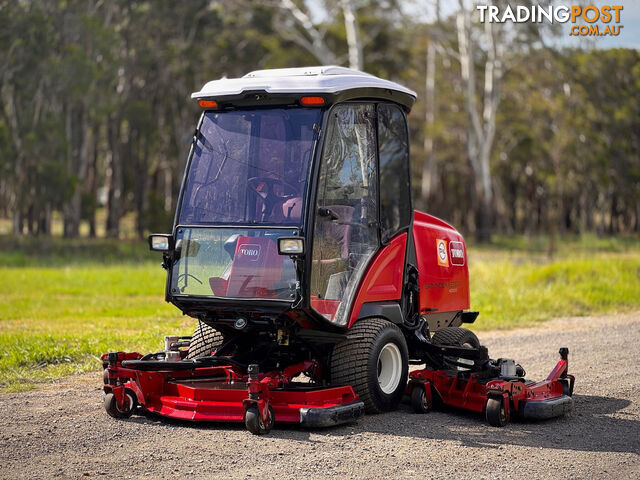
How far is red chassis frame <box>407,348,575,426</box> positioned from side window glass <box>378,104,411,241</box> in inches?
52.4

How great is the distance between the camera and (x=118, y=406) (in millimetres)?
7641

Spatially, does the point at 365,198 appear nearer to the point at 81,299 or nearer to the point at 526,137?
the point at 81,299

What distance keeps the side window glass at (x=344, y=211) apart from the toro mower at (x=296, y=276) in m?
0.01

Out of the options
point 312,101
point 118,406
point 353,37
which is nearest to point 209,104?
point 312,101

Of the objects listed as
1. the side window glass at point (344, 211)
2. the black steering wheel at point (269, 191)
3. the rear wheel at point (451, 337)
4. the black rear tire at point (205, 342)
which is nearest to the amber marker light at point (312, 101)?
the side window glass at point (344, 211)

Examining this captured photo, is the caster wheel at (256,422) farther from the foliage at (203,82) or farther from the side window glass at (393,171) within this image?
the foliage at (203,82)

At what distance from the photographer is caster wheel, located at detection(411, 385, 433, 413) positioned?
8117 mm

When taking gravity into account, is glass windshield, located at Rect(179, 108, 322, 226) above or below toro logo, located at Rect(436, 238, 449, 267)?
above

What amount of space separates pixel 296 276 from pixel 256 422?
1134 millimetres

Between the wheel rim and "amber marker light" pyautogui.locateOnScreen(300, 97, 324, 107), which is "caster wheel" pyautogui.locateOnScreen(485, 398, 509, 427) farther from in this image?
"amber marker light" pyautogui.locateOnScreen(300, 97, 324, 107)

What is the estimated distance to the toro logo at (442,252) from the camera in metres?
9.17

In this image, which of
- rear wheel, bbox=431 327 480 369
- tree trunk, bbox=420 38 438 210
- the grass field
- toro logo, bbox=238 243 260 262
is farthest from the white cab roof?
tree trunk, bbox=420 38 438 210

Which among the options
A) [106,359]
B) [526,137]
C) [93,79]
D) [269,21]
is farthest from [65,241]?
[106,359]

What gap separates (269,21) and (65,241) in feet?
48.3
